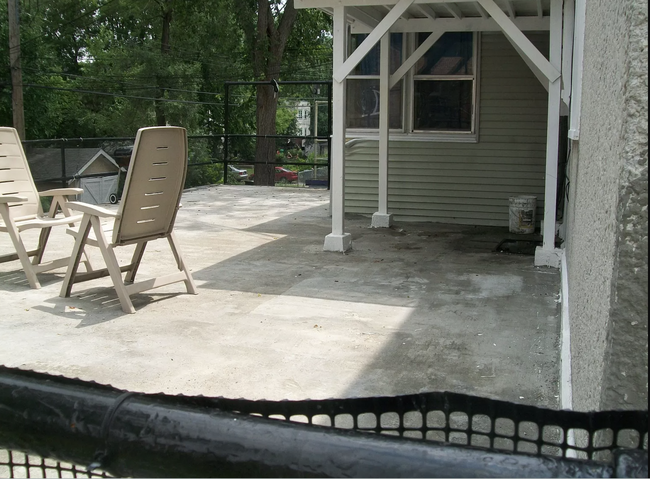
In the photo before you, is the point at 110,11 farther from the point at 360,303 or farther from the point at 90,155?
the point at 360,303

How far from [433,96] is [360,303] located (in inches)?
196

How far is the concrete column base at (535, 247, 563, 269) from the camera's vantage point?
6.69m

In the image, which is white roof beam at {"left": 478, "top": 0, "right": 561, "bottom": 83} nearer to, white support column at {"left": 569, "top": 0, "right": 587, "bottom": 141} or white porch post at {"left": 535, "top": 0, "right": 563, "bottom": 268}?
white porch post at {"left": 535, "top": 0, "right": 563, "bottom": 268}

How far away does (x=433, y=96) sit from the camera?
966cm

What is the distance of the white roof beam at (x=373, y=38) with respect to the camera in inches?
279

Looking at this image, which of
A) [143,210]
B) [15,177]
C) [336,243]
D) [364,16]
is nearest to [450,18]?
[364,16]

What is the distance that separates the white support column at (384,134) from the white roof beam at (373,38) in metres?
1.63

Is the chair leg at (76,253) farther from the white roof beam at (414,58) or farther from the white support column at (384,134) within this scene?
the white roof beam at (414,58)

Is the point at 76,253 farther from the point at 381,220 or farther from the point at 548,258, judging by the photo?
the point at 381,220

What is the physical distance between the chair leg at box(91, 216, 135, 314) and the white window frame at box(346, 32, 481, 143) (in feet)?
17.6

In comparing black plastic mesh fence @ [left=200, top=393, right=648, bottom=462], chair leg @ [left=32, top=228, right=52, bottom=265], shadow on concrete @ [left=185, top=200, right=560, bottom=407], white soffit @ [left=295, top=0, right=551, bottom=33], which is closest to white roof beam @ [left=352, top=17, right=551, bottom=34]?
white soffit @ [left=295, top=0, right=551, bottom=33]

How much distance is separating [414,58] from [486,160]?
161 cm

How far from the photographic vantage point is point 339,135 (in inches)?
295

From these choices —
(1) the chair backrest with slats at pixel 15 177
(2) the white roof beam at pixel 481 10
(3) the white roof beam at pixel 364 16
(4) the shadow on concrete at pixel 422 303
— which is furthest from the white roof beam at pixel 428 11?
(1) the chair backrest with slats at pixel 15 177
